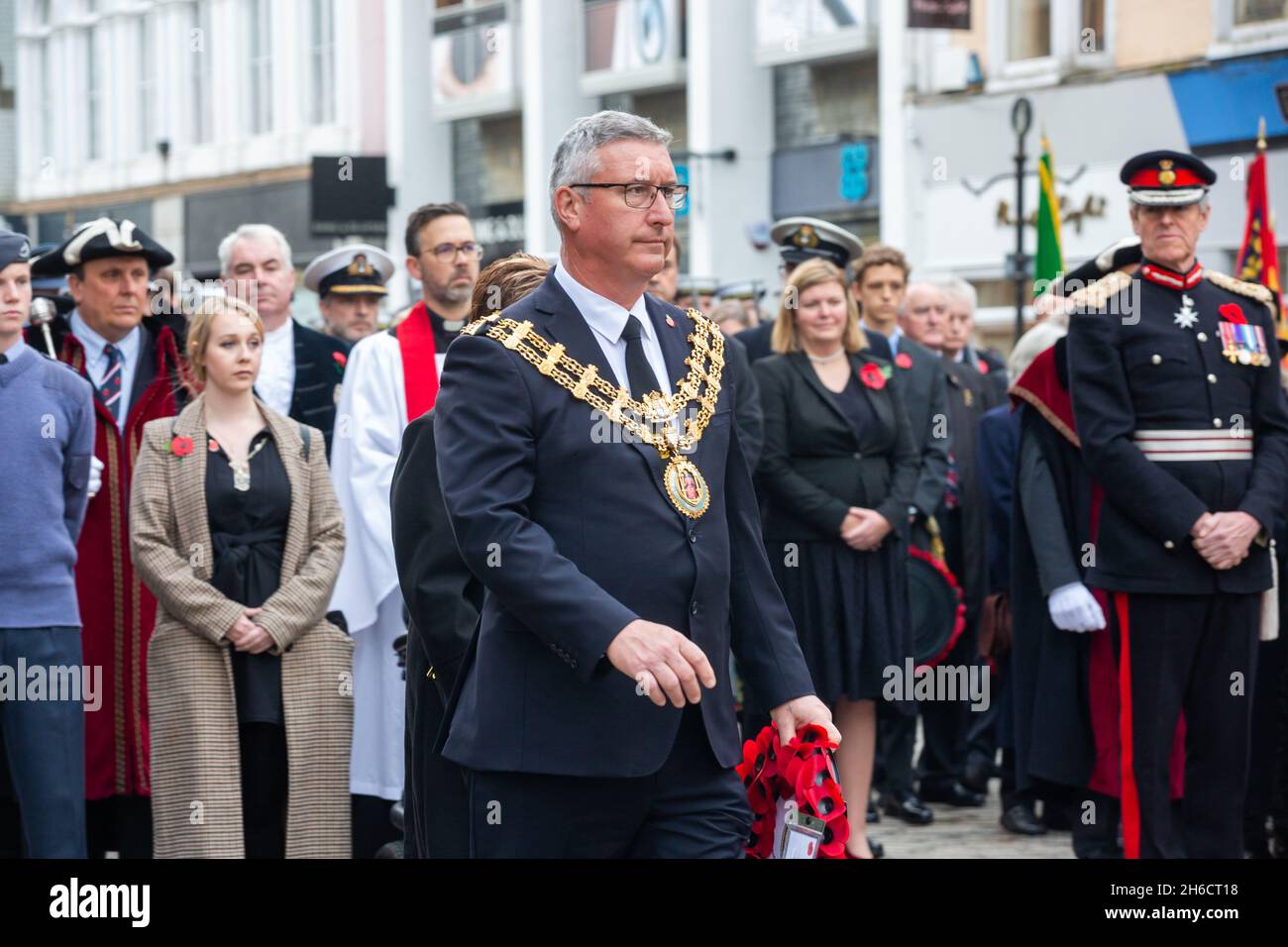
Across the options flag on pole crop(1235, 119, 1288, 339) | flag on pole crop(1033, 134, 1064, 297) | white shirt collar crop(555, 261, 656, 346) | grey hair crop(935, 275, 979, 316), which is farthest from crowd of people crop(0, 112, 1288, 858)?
flag on pole crop(1033, 134, 1064, 297)

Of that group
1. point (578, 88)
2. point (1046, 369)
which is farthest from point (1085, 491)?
point (578, 88)

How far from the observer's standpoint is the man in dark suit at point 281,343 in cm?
789

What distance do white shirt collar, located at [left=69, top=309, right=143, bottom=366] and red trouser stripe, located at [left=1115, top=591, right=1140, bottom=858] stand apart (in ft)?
11.5

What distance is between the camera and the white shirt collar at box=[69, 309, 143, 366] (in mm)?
7422

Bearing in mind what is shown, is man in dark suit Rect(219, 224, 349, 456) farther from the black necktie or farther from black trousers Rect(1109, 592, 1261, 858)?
the black necktie

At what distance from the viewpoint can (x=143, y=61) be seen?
38000 millimetres

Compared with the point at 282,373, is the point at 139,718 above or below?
below

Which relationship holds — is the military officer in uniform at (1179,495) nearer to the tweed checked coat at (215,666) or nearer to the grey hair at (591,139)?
the tweed checked coat at (215,666)

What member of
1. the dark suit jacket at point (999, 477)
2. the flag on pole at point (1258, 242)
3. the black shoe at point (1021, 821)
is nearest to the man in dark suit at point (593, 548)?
the black shoe at point (1021, 821)

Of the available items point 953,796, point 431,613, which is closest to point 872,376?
point 953,796

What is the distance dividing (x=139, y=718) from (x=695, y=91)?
65.8 ft
